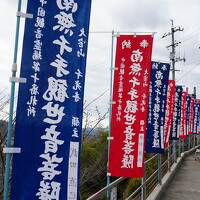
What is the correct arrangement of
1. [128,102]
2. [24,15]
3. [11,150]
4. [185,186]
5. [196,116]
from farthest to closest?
[196,116], [185,186], [128,102], [24,15], [11,150]

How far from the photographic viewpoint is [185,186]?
468 inches

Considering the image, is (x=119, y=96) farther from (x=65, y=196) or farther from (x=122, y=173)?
(x=65, y=196)

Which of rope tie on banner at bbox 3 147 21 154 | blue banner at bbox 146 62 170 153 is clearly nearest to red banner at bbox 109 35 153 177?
blue banner at bbox 146 62 170 153

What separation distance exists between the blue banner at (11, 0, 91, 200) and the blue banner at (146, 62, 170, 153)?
554 cm

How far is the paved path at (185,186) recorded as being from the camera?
10.2 m

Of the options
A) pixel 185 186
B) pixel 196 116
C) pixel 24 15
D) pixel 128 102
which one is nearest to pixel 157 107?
pixel 128 102

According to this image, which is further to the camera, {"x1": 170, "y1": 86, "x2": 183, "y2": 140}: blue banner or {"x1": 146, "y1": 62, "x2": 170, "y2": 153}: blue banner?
{"x1": 170, "y1": 86, "x2": 183, "y2": 140}: blue banner

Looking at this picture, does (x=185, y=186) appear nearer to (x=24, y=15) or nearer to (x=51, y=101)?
(x=51, y=101)

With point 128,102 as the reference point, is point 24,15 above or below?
above

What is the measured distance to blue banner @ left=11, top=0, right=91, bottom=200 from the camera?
3.27 metres

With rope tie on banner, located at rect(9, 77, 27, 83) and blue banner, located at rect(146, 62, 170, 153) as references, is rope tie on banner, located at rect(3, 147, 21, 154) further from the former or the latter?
blue banner, located at rect(146, 62, 170, 153)

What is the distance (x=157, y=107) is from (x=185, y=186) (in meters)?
4.00

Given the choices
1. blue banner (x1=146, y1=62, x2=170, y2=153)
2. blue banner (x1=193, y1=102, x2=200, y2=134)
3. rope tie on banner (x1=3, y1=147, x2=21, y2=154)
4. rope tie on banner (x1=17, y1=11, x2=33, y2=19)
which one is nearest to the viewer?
rope tie on banner (x1=3, y1=147, x2=21, y2=154)

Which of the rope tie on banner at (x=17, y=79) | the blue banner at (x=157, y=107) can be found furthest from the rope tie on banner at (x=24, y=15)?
the blue banner at (x=157, y=107)
